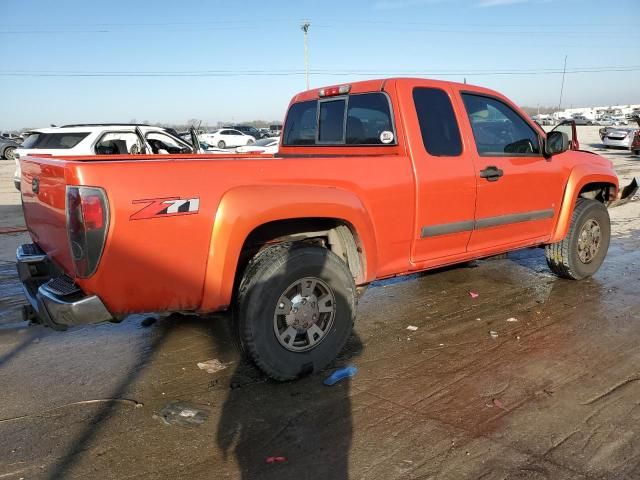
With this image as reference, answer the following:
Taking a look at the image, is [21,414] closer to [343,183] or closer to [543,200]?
[343,183]

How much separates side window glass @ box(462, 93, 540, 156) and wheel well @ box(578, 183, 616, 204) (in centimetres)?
117

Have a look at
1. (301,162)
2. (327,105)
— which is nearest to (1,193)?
(327,105)

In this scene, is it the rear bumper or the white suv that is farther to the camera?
the white suv

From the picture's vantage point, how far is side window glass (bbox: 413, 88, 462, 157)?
13.3 feet

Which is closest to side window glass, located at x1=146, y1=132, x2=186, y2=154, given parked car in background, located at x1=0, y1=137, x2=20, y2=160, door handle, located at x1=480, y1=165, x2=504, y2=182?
door handle, located at x1=480, y1=165, x2=504, y2=182

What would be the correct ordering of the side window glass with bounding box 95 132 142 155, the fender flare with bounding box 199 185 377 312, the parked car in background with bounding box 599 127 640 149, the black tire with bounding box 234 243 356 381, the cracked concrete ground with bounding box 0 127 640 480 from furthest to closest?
the parked car in background with bounding box 599 127 640 149 < the side window glass with bounding box 95 132 142 155 < the black tire with bounding box 234 243 356 381 < the fender flare with bounding box 199 185 377 312 < the cracked concrete ground with bounding box 0 127 640 480

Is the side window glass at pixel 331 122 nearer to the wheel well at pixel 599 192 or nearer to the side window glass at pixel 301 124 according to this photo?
the side window glass at pixel 301 124

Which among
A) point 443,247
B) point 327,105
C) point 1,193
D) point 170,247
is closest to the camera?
point 170,247

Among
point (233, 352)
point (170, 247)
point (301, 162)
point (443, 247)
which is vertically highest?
point (301, 162)

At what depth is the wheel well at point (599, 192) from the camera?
568cm

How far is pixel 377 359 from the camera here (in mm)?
3861

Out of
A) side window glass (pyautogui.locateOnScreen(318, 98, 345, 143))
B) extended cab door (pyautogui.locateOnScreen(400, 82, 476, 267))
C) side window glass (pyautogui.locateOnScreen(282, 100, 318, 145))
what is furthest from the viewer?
side window glass (pyautogui.locateOnScreen(282, 100, 318, 145))

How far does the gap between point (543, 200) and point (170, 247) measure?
11.9 ft

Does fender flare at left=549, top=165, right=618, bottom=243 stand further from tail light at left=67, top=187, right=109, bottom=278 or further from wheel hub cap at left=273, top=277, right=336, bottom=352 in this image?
tail light at left=67, top=187, right=109, bottom=278
